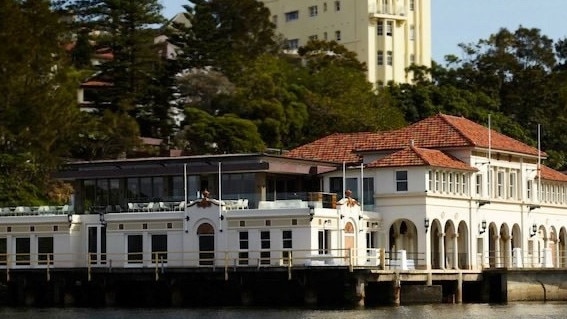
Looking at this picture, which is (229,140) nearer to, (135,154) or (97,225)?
(135,154)

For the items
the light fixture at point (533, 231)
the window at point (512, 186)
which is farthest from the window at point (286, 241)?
the light fixture at point (533, 231)

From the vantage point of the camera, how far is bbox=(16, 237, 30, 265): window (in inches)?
3103

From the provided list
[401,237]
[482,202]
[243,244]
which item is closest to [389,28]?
[482,202]

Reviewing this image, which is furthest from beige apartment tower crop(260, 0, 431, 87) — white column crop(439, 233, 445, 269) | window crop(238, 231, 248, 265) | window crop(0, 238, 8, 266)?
window crop(238, 231, 248, 265)

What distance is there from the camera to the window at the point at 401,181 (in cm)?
7788

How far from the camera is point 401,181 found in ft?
256

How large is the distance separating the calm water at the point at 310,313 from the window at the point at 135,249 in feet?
13.0

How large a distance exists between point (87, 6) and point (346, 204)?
44792mm

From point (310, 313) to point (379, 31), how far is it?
73.9m

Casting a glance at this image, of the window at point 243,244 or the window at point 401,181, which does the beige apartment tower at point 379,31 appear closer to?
the window at point 401,181

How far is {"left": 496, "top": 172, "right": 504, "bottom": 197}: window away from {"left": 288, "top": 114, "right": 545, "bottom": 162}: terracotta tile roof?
4.37ft

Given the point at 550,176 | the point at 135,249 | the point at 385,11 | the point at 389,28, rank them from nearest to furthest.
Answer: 1. the point at 135,249
2. the point at 550,176
3. the point at 385,11
4. the point at 389,28

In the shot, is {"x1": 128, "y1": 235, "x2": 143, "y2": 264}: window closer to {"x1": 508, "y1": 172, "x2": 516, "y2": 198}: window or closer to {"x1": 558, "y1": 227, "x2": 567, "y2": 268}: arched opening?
{"x1": 508, "y1": 172, "x2": 516, "y2": 198}: window

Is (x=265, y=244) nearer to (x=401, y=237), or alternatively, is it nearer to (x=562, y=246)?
(x=401, y=237)
